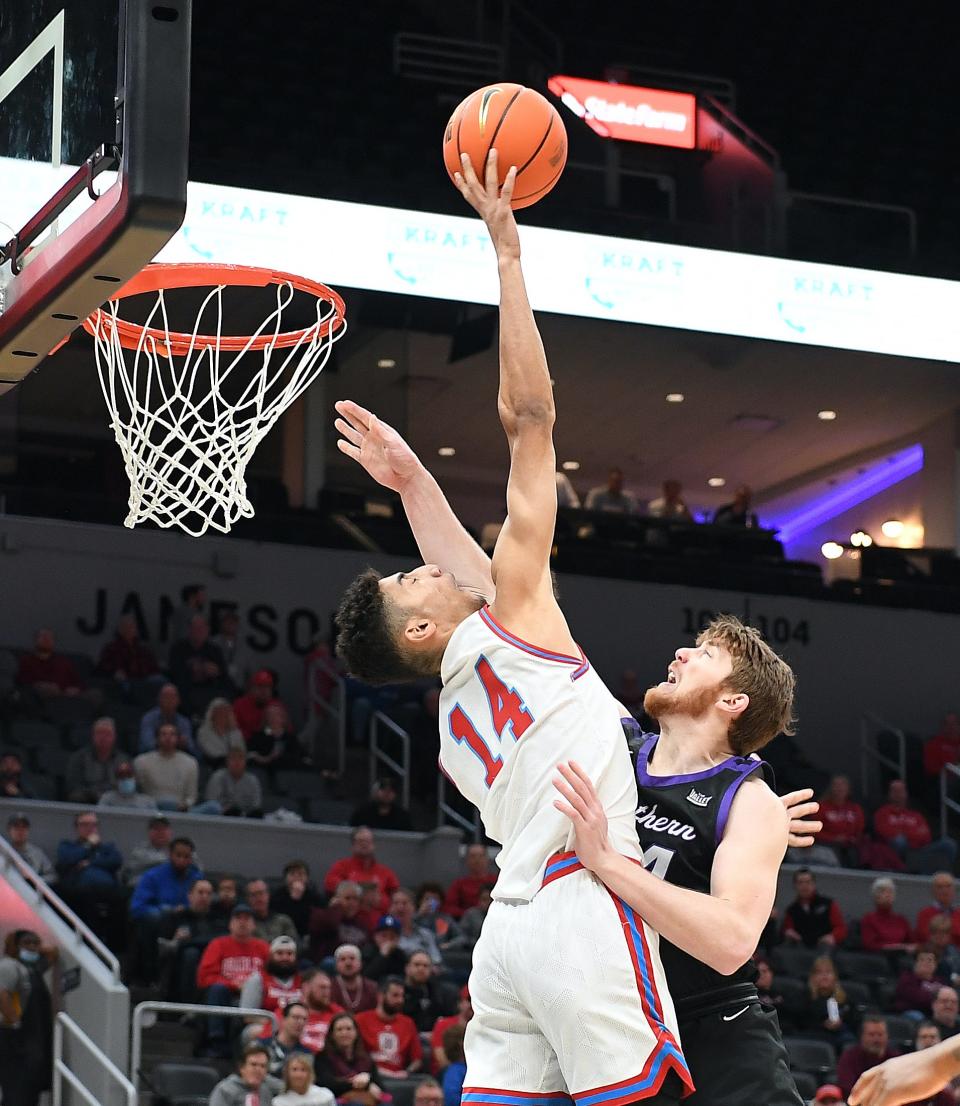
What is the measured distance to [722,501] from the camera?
2430cm

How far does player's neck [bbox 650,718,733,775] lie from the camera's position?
376cm

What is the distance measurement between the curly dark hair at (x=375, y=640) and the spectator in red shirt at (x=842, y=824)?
41.8 feet

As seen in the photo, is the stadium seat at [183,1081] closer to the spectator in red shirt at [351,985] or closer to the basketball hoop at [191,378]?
the spectator in red shirt at [351,985]

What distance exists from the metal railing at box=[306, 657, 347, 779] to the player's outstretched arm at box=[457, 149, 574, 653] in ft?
40.6

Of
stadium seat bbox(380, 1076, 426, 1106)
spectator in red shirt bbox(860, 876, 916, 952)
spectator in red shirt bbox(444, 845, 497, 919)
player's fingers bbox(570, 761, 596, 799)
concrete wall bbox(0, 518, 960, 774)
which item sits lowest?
stadium seat bbox(380, 1076, 426, 1106)

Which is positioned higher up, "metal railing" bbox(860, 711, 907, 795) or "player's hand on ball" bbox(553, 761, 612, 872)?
"metal railing" bbox(860, 711, 907, 795)

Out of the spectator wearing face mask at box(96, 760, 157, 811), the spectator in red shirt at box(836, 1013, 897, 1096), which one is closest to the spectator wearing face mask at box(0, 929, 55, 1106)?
the spectator wearing face mask at box(96, 760, 157, 811)

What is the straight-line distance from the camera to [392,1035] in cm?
1027

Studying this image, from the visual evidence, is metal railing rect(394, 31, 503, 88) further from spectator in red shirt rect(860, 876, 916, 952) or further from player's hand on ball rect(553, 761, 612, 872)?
player's hand on ball rect(553, 761, 612, 872)

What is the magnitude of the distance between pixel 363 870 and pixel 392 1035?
2490mm

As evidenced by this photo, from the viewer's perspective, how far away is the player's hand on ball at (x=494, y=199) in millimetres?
3682

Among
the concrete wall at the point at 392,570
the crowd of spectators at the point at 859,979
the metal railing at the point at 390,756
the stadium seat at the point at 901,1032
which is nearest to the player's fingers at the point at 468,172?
the crowd of spectators at the point at 859,979

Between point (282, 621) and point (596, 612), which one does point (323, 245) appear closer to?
point (282, 621)

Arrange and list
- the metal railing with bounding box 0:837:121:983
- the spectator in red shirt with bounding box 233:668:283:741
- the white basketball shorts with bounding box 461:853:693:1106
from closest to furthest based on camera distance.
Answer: the white basketball shorts with bounding box 461:853:693:1106 < the metal railing with bounding box 0:837:121:983 < the spectator in red shirt with bounding box 233:668:283:741
